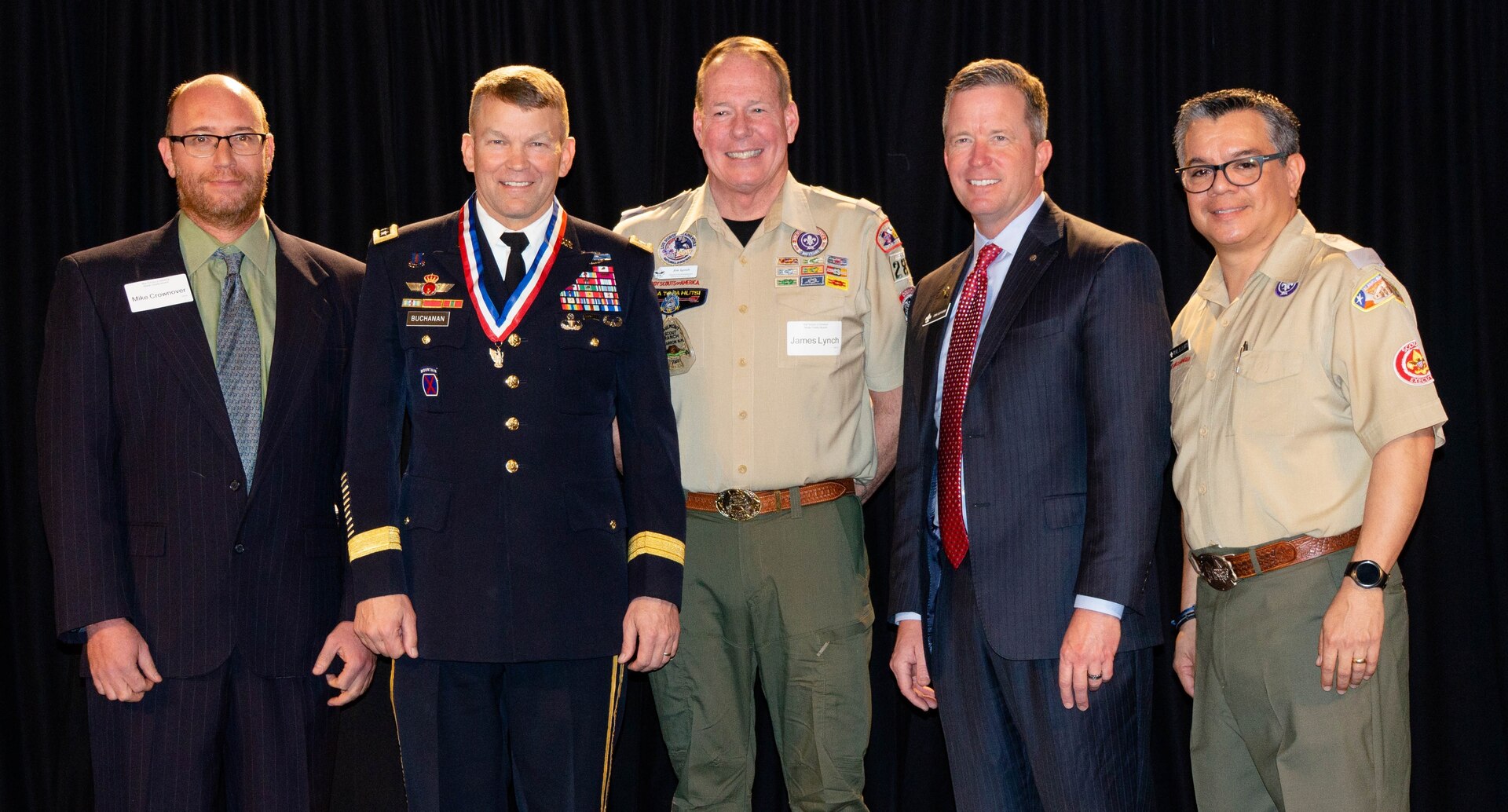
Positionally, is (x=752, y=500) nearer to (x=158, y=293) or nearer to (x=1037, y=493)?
(x=1037, y=493)

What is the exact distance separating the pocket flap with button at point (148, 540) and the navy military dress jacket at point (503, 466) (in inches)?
21.1

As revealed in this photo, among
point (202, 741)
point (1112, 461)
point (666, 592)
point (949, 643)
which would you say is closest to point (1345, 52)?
point (1112, 461)

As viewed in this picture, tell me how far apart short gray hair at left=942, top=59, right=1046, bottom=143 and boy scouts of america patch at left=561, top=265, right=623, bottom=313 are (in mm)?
944

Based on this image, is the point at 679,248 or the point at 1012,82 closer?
the point at 1012,82

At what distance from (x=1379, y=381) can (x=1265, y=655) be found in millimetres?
635

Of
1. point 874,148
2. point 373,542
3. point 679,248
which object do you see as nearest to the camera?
point 373,542

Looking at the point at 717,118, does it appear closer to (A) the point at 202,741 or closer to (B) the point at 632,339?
(B) the point at 632,339

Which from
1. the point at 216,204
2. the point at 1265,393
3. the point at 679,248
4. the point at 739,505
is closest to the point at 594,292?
the point at 679,248

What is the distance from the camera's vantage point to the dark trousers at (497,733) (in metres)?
2.59

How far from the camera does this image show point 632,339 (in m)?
2.85

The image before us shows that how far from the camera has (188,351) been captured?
9.34ft

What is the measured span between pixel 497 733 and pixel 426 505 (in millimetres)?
530

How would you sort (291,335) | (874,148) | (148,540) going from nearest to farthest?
(148,540)
(291,335)
(874,148)

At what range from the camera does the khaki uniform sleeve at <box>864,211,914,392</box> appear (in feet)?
11.0
